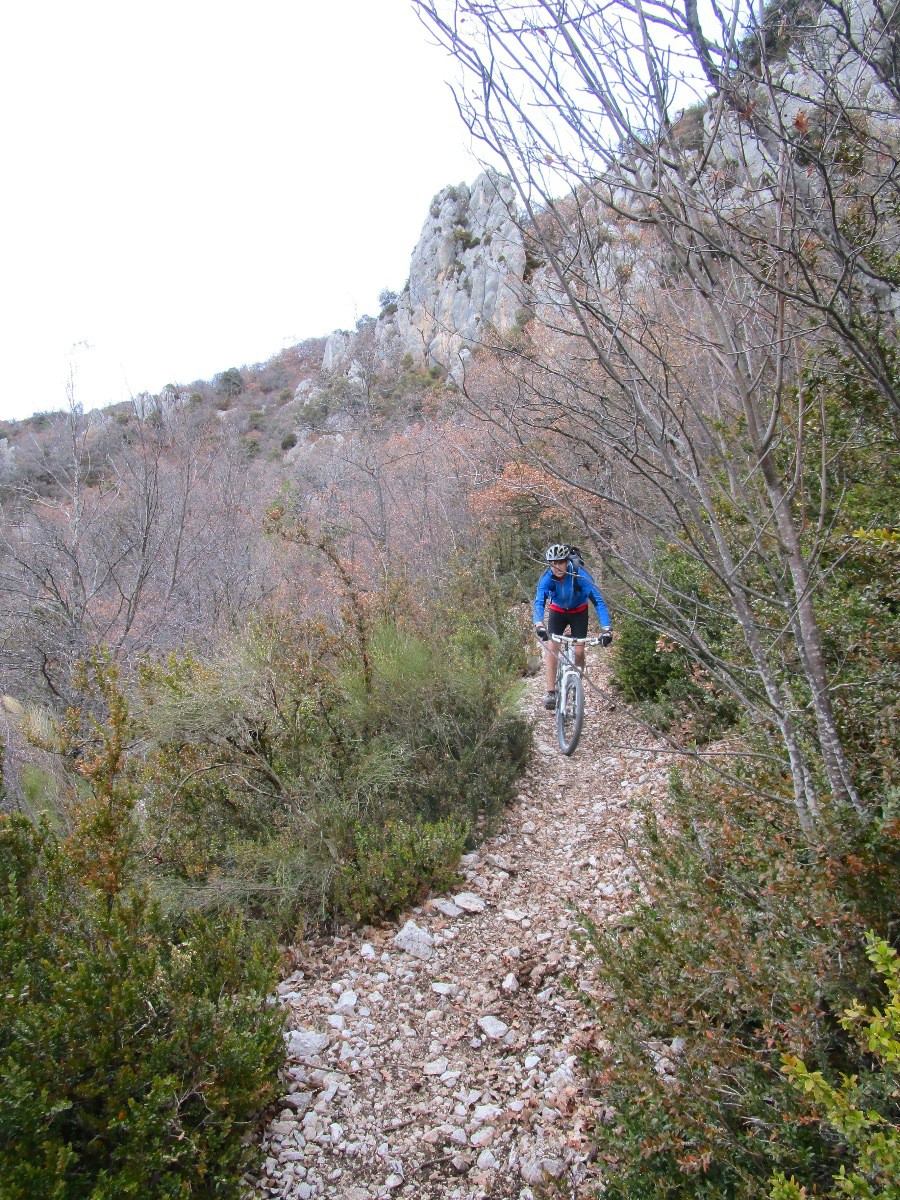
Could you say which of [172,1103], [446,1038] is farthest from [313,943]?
[172,1103]

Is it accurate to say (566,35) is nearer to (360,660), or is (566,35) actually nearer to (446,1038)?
(446,1038)

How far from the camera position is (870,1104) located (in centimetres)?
157

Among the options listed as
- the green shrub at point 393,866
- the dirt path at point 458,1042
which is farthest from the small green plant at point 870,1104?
the green shrub at point 393,866

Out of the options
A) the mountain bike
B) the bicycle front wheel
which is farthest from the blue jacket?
the bicycle front wheel

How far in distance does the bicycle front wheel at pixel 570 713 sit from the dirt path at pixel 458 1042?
1.17 metres

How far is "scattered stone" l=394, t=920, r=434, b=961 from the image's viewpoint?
3568 mm

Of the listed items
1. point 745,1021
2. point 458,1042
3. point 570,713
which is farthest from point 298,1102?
point 570,713

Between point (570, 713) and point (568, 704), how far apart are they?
0.28 ft

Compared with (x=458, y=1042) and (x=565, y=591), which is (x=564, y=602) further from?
(x=458, y=1042)

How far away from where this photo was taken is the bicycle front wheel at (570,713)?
577 centimetres

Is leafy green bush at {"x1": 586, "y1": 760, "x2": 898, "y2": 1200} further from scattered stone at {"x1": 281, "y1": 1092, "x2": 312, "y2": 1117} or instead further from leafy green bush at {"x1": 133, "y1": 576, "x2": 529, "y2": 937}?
leafy green bush at {"x1": 133, "y1": 576, "x2": 529, "y2": 937}

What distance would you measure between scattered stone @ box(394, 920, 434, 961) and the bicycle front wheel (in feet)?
8.48

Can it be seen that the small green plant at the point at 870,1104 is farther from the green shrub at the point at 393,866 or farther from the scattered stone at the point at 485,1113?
the green shrub at the point at 393,866

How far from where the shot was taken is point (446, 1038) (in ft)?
9.89
